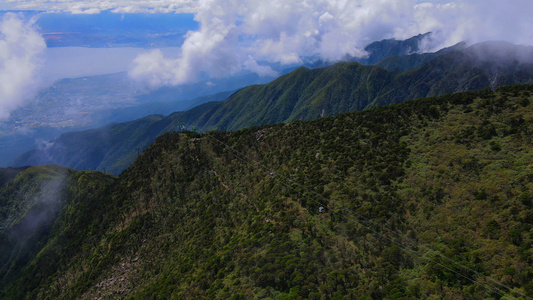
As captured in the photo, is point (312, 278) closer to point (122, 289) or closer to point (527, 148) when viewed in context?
point (527, 148)

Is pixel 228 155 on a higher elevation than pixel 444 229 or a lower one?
higher

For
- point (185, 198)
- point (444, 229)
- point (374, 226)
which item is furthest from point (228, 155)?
point (444, 229)

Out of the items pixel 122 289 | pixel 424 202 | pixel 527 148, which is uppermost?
pixel 527 148

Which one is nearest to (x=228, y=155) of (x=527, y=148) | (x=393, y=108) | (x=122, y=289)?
(x=122, y=289)

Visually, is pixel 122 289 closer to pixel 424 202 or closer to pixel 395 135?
pixel 424 202

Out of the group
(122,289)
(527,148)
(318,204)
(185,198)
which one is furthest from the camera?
(185,198)

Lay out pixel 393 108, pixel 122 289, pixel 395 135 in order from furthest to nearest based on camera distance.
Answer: pixel 393 108, pixel 122 289, pixel 395 135

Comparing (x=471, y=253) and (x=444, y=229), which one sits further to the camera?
(x=444, y=229)
